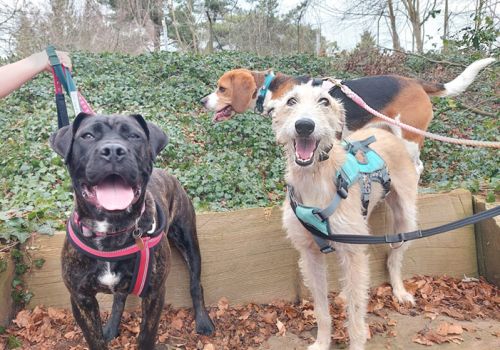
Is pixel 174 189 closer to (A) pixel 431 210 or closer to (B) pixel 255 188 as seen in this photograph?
(B) pixel 255 188

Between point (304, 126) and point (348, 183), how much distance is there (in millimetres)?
638

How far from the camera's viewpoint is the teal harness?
2859mm

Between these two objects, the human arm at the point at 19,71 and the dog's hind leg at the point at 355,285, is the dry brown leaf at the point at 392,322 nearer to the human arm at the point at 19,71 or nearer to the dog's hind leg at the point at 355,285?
the dog's hind leg at the point at 355,285

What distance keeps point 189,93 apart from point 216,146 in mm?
3190

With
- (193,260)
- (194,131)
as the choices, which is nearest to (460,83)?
(193,260)

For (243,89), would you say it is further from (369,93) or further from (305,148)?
(305,148)

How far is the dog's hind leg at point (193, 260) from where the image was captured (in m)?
3.55

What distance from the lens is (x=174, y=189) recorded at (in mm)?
3646

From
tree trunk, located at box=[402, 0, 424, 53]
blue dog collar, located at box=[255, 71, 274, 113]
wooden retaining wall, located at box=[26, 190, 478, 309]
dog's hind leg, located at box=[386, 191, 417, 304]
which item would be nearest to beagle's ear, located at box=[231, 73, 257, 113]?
blue dog collar, located at box=[255, 71, 274, 113]

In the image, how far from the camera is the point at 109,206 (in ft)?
7.46

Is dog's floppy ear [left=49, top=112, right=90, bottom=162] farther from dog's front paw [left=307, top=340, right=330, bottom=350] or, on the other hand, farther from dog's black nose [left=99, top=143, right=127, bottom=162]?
dog's front paw [left=307, top=340, right=330, bottom=350]

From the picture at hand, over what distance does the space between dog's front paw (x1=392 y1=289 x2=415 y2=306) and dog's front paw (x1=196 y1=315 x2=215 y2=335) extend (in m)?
1.72

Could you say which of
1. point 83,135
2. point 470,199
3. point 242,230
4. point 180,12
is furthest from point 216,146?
point 180,12

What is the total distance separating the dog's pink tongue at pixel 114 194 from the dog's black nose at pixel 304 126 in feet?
3.52
